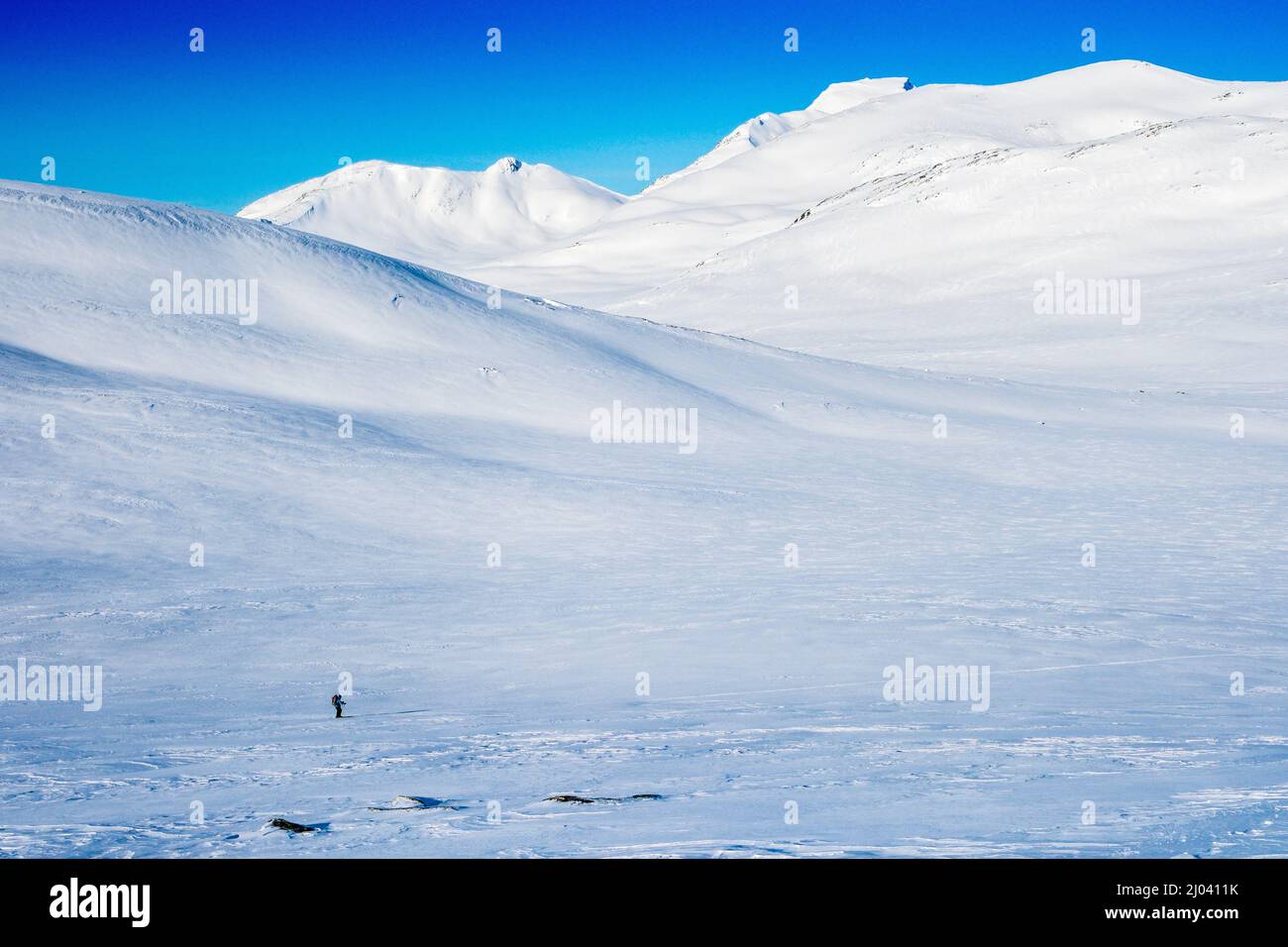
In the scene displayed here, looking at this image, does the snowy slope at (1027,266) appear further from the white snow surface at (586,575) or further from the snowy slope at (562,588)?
the snowy slope at (562,588)

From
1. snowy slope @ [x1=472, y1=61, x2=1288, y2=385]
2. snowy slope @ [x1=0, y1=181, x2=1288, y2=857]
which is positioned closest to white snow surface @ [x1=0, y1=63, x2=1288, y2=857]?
snowy slope @ [x1=0, y1=181, x2=1288, y2=857]

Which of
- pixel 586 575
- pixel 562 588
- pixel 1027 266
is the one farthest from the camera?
pixel 1027 266

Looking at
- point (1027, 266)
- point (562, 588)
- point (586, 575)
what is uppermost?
point (1027, 266)

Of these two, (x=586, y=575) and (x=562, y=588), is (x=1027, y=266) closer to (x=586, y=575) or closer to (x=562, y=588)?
(x=586, y=575)

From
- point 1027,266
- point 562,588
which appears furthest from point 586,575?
point 1027,266

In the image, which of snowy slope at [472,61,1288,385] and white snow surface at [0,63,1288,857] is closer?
white snow surface at [0,63,1288,857]

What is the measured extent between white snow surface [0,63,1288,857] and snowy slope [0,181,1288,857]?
0.08m

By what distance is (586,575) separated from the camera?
18.4 m

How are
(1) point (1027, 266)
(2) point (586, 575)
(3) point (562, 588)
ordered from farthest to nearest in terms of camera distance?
(1) point (1027, 266)
(2) point (586, 575)
(3) point (562, 588)

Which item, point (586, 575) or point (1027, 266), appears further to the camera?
point (1027, 266)

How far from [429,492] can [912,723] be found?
48.5 feet

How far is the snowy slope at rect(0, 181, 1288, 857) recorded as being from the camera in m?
7.94

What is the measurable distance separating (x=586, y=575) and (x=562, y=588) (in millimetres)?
987

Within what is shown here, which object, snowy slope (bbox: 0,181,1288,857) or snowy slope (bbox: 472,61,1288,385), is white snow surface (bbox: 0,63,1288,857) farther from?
snowy slope (bbox: 472,61,1288,385)
